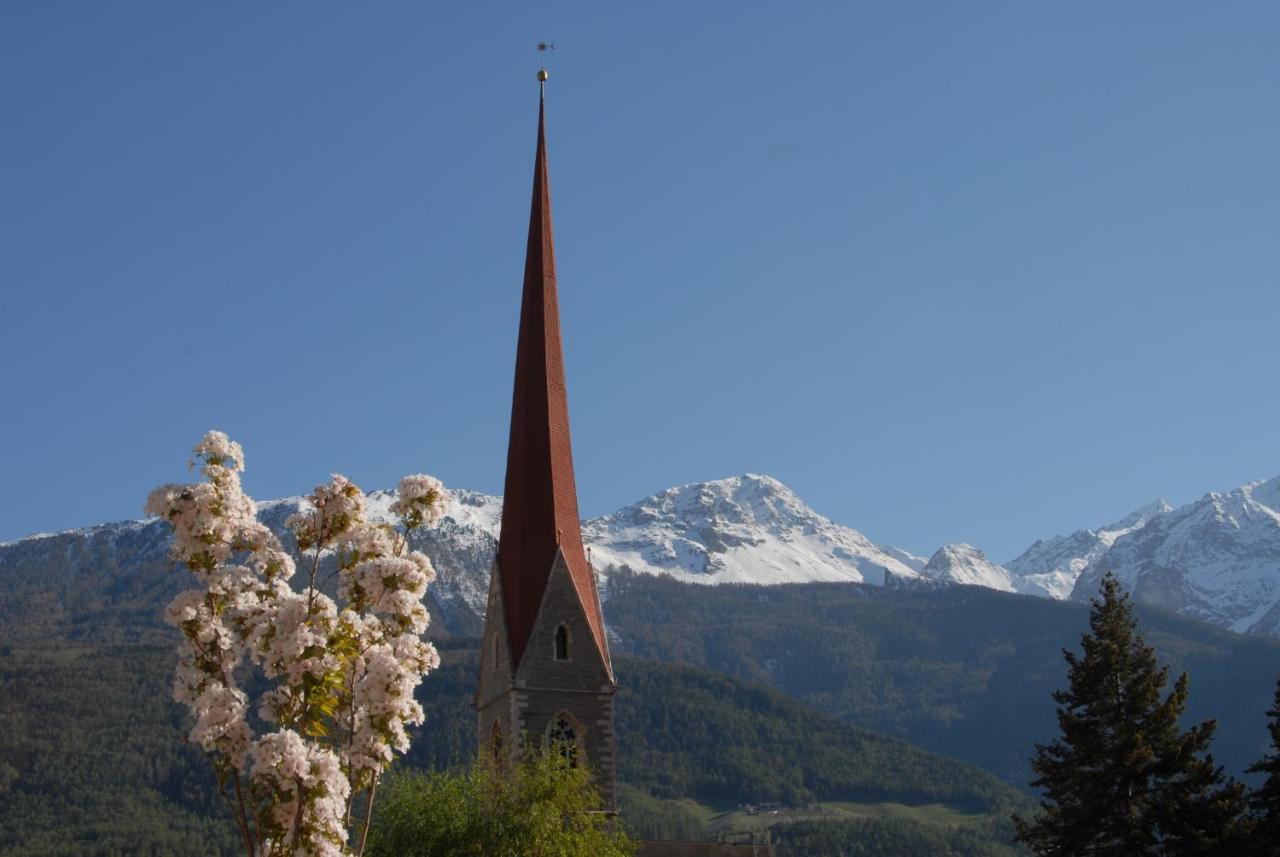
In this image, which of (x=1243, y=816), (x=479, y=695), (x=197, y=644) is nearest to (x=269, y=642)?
(x=197, y=644)

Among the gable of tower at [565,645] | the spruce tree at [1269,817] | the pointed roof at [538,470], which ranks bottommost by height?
the spruce tree at [1269,817]

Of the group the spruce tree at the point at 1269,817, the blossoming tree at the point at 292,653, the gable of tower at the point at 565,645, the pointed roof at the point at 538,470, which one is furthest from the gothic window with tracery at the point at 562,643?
the blossoming tree at the point at 292,653

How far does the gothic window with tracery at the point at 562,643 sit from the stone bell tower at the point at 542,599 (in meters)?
0.03

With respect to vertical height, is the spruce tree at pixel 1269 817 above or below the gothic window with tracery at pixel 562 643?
below

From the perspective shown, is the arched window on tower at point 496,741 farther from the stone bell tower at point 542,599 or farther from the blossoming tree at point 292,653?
the blossoming tree at point 292,653

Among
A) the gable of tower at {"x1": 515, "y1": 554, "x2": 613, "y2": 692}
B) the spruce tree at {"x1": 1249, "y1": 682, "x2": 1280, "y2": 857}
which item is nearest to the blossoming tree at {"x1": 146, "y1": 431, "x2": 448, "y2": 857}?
the spruce tree at {"x1": 1249, "y1": 682, "x2": 1280, "y2": 857}

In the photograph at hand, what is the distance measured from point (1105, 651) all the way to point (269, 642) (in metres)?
31.6

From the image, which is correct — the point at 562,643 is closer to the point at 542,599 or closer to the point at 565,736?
the point at 542,599

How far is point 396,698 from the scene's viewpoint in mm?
13234

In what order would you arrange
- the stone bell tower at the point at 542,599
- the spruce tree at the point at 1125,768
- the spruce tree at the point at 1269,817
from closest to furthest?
the spruce tree at the point at 1269,817, the spruce tree at the point at 1125,768, the stone bell tower at the point at 542,599

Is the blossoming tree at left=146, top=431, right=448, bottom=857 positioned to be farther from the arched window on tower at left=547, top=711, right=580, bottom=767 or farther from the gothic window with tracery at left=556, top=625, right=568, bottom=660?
the gothic window with tracery at left=556, top=625, right=568, bottom=660

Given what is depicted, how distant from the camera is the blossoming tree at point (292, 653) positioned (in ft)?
40.3

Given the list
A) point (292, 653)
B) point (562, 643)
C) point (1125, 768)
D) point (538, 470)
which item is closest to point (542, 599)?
point (562, 643)

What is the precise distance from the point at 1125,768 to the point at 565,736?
14.2 meters
